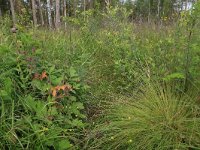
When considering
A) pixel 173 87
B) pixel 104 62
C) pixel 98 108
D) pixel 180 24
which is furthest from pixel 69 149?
pixel 104 62

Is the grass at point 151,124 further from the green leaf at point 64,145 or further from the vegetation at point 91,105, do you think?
the green leaf at point 64,145

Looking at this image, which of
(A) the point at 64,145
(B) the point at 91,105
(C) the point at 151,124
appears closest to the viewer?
(A) the point at 64,145

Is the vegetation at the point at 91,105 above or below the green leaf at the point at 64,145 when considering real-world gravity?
above

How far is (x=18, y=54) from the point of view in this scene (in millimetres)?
3023

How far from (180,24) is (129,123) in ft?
4.89

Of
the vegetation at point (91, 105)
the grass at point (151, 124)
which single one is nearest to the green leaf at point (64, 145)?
the vegetation at point (91, 105)

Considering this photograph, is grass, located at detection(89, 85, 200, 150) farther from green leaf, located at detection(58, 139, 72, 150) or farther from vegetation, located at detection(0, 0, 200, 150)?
green leaf, located at detection(58, 139, 72, 150)

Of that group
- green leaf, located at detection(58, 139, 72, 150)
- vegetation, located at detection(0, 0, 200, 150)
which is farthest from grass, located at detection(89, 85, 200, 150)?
green leaf, located at detection(58, 139, 72, 150)

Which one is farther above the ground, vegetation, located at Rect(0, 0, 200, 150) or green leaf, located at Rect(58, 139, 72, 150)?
vegetation, located at Rect(0, 0, 200, 150)

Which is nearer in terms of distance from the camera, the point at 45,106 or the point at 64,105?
the point at 45,106

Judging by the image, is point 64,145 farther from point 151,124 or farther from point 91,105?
point 91,105

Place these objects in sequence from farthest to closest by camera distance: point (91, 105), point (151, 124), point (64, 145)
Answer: point (91, 105) < point (151, 124) < point (64, 145)

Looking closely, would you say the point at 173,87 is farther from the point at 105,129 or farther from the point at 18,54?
the point at 18,54

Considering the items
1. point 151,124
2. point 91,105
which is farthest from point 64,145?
point 91,105
